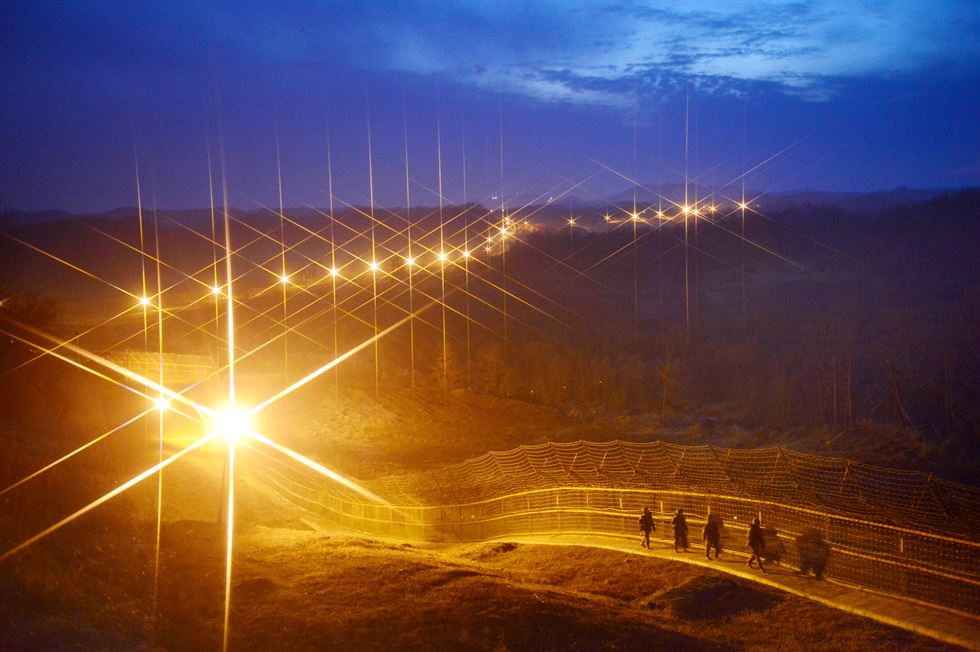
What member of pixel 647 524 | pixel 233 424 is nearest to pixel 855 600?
pixel 647 524

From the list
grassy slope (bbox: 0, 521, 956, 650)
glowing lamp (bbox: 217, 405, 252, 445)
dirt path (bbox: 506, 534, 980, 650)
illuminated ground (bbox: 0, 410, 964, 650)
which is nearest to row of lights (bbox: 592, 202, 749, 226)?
glowing lamp (bbox: 217, 405, 252, 445)

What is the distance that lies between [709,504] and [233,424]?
51.9 ft

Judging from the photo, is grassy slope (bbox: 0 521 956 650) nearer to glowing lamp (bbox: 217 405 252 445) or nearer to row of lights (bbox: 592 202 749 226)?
glowing lamp (bbox: 217 405 252 445)

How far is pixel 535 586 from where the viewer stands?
12867mm

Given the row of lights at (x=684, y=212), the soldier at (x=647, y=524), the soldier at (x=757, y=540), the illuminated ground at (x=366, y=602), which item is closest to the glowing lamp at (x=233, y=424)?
the illuminated ground at (x=366, y=602)

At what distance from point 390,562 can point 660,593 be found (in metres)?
4.44

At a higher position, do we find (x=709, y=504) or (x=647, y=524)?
(x=709, y=504)

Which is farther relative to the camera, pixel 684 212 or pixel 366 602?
pixel 684 212

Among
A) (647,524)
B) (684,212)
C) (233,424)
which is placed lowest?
(647,524)

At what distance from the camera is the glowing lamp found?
2559cm

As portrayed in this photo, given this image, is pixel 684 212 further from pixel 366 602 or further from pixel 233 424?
pixel 366 602

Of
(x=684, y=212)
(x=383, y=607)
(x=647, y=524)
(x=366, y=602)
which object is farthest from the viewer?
(x=684, y=212)

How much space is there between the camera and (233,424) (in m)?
26.6

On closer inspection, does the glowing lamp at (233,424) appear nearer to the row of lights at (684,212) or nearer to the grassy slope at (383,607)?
the grassy slope at (383,607)
